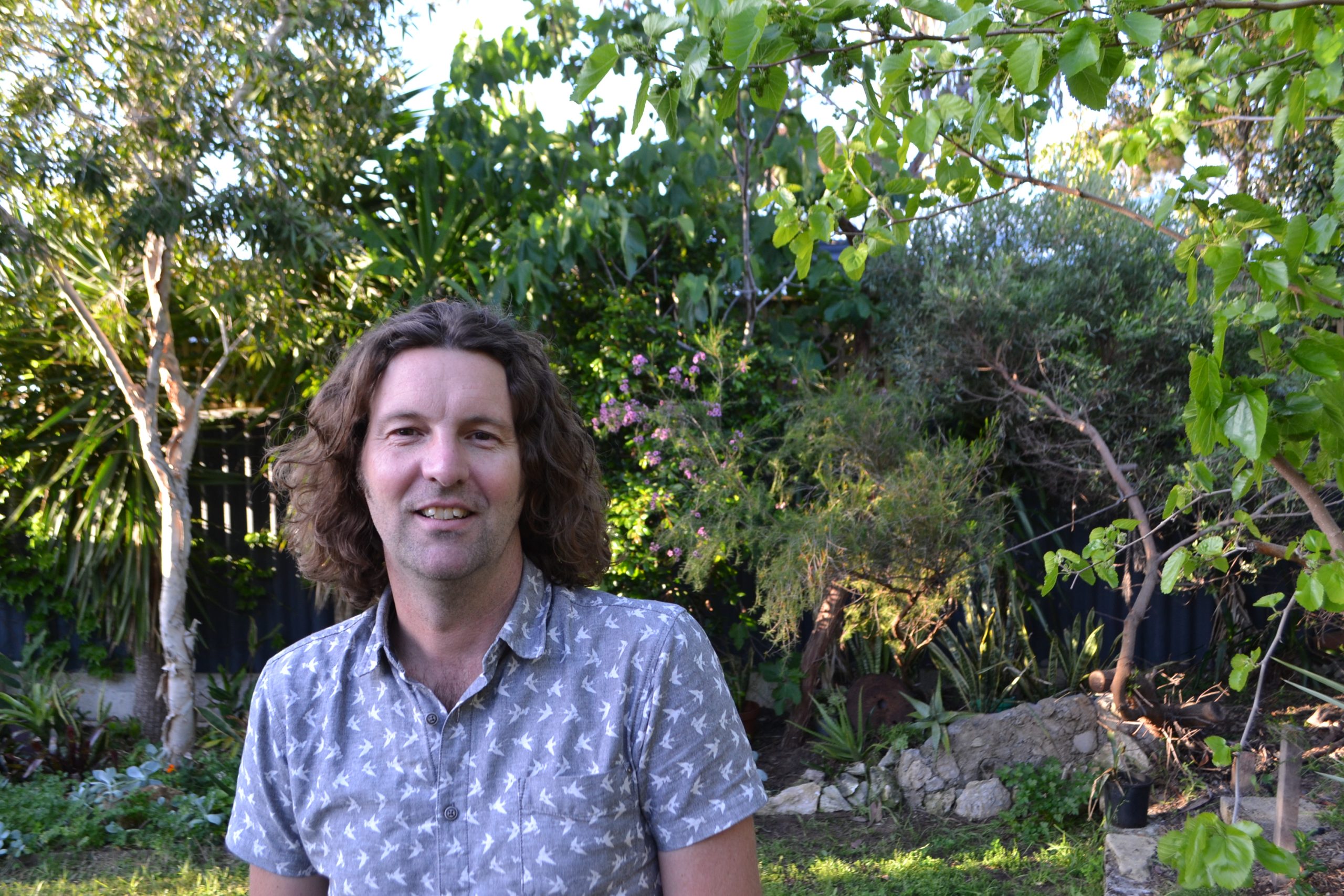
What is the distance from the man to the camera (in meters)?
1.59

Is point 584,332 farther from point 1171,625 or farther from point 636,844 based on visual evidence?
point 636,844

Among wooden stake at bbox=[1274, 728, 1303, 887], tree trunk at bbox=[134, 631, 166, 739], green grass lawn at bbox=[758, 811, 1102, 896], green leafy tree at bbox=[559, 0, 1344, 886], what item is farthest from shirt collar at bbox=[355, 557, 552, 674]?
tree trunk at bbox=[134, 631, 166, 739]

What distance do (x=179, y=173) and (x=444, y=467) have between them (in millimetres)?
4076

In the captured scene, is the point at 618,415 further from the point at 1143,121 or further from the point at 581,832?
the point at 581,832

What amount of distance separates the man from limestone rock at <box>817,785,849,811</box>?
136 inches

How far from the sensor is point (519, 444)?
1879 mm

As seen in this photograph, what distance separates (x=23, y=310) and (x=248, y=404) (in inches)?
53.6

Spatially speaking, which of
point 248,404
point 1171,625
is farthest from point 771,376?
point 248,404

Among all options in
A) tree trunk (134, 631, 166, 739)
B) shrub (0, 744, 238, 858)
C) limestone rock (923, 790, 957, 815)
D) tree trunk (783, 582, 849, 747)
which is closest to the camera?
shrub (0, 744, 238, 858)

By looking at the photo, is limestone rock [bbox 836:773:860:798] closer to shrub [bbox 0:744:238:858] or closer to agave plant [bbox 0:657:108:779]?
shrub [bbox 0:744:238:858]

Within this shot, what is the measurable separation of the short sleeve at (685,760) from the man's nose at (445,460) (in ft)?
1.42

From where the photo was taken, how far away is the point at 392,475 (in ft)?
5.69

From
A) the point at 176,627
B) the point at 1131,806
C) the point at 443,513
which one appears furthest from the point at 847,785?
the point at 443,513

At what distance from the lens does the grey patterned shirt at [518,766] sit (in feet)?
5.19
